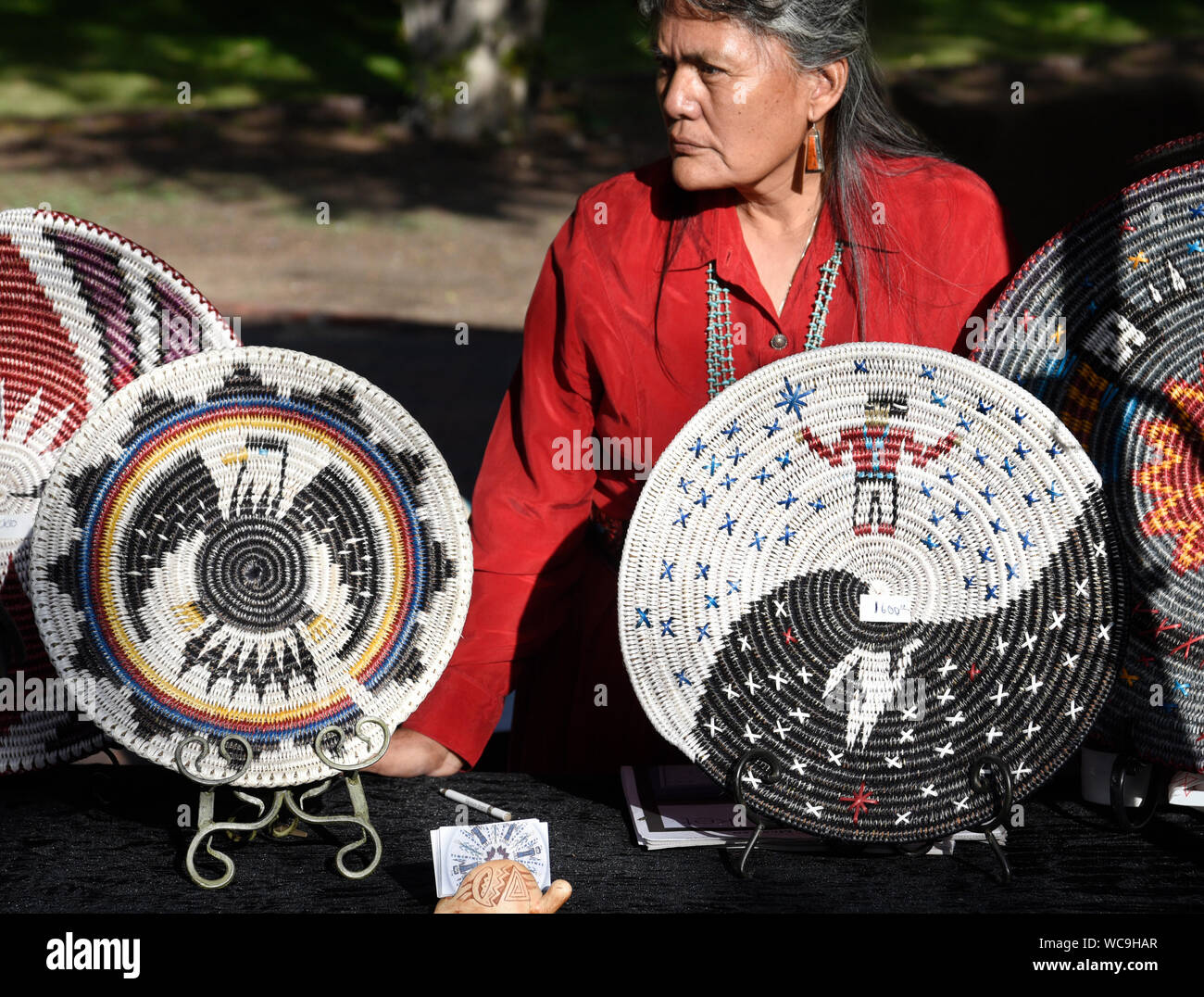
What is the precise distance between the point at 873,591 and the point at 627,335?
488mm

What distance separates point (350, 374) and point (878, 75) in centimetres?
80

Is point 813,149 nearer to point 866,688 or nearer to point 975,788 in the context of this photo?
point 866,688

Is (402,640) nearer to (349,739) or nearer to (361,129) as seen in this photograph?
(349,739)

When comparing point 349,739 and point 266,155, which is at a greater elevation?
point 266,155

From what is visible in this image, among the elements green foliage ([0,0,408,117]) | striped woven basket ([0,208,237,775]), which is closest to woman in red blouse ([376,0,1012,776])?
striped woven basket ([0,208,237,775])

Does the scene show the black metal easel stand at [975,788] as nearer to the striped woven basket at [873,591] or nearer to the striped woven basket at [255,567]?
the striped woven basket at [873,591]

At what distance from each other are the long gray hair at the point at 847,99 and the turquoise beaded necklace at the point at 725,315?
33mm

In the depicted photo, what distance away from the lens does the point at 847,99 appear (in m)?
1.59

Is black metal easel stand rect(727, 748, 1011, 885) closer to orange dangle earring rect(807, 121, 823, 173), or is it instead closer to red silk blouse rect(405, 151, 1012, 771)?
red silk blouse rect(405, 151, 1012, 771)

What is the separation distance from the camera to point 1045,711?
1340mm

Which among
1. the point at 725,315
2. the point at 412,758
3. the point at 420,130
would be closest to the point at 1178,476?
the point at 725,315
